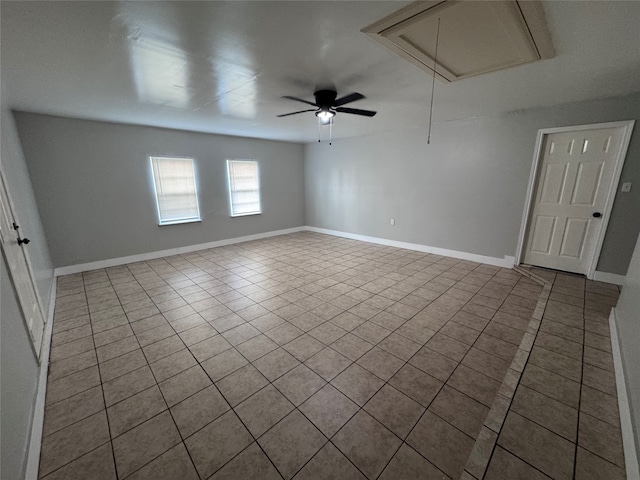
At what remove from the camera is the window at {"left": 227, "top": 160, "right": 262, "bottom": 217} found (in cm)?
580

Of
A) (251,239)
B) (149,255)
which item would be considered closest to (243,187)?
(251,239)

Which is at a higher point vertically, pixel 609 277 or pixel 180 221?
pixel 180 221

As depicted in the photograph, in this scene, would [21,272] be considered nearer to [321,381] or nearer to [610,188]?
[321,381]

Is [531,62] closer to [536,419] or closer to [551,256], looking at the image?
[536,419]

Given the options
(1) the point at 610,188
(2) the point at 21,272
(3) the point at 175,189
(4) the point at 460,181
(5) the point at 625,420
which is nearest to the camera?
(5) the point at 625,420

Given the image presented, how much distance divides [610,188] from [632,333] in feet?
8.05

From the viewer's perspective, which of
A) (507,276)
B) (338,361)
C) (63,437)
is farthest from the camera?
(507,276)

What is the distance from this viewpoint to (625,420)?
1.51 m

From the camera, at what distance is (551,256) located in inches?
152

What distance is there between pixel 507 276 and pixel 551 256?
0.76 metres

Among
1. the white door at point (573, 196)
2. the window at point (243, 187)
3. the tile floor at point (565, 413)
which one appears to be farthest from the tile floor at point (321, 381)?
the window at point (243, 187)

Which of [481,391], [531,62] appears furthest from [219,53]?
[481,391]

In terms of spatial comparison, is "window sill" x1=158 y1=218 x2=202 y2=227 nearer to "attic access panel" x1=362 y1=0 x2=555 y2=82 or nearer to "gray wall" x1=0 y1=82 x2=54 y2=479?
"gray wall" x1=0 y1=82 x2=54 y2=479

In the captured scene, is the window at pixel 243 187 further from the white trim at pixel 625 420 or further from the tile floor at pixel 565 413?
the white trim at pixel 625 420
